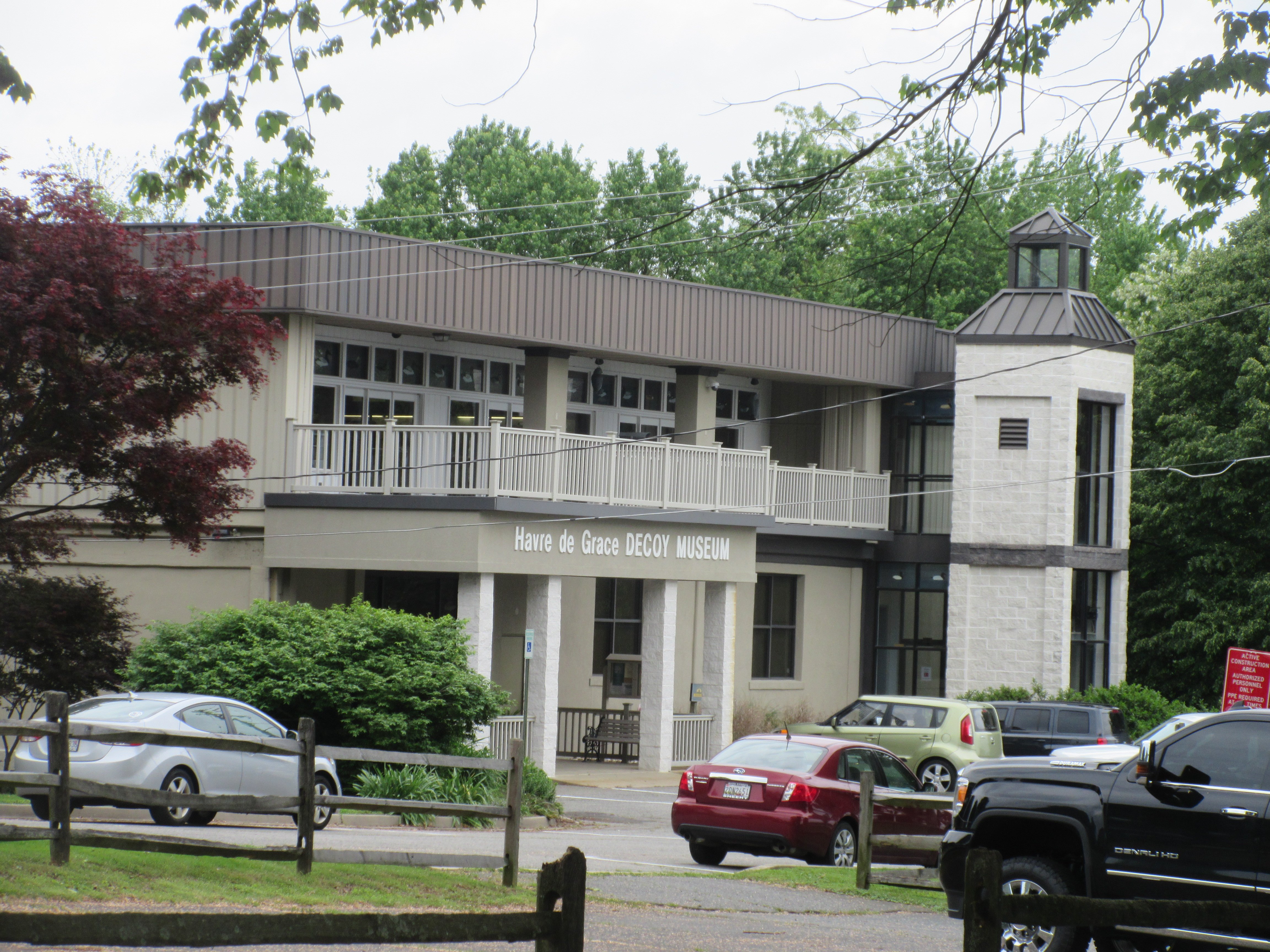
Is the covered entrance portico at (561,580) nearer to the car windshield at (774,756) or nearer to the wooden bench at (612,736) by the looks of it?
the wooden bench at (612,736)

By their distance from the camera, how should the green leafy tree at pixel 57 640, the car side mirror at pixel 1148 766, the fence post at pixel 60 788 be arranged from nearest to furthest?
the car side mirror at pixel 1148 766 → the fence post at pixel 60 788 → the green leafy tree at pixel 57 640

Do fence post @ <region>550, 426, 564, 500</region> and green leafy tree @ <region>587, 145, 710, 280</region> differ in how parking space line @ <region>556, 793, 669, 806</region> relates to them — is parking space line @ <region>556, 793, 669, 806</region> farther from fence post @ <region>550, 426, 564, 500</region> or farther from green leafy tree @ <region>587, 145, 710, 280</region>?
green leafy tree @ <region>587, 145, 710, 280</region>

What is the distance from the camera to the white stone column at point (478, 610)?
25.1m

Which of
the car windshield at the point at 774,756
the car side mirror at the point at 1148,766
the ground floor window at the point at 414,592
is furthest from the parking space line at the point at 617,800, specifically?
the car side mirror at the point at 1148,766

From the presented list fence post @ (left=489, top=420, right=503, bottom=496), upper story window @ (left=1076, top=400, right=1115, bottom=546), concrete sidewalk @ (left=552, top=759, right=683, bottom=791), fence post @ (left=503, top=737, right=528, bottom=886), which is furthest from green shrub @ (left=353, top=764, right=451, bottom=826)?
upper story window @ (left=1076, top=400, right=1115, bottom=546)

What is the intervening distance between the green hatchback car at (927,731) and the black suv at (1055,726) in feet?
3.79

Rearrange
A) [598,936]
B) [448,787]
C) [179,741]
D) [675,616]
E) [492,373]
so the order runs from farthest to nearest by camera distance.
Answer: [492,373]
[675,616]
[448,787]
[179,741]
[598,936]

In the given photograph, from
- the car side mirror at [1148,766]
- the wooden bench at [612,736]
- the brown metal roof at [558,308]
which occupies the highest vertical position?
the brown metal roof at [558,308]

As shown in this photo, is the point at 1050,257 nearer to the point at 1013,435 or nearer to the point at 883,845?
the point at 1013,435

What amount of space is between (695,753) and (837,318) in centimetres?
1041

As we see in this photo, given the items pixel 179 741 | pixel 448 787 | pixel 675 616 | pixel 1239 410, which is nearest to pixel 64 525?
pixel 448 787

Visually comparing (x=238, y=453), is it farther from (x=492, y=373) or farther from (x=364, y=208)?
(x=364, y=208)

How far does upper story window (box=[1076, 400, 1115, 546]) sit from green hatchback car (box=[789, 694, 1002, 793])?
8383 mm

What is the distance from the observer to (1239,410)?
35469mm
